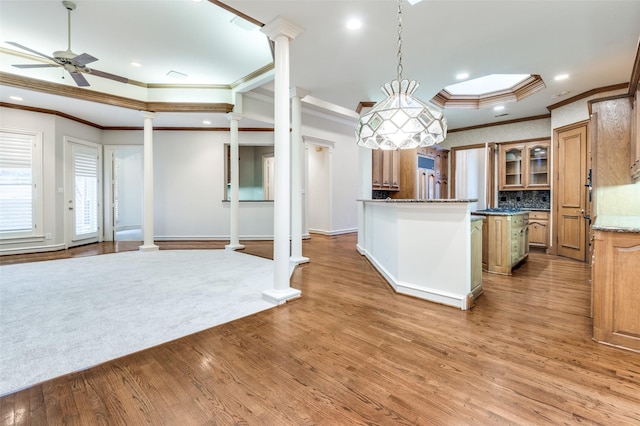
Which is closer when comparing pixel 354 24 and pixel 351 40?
pixel 354 24

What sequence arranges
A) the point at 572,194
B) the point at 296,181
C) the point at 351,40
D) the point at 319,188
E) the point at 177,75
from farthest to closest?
the point at 319,188, the point at 177,75, the point at 572,194, the point at 296,181, the point at 351,40

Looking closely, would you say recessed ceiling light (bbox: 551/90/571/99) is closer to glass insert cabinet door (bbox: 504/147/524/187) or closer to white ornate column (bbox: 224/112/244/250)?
glass insert cabinet door (bbox: 504/147/524/187)

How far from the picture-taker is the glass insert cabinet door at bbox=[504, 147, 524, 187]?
651 centimetres

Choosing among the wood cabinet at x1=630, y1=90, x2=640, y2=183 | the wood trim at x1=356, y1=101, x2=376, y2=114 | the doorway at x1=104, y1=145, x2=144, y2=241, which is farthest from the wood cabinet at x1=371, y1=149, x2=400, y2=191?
the doorway at x1=104, y1=145, x2=144, y2=241

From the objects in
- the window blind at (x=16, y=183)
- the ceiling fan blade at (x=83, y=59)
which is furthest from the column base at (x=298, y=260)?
the window blind at (x=16, y=183)

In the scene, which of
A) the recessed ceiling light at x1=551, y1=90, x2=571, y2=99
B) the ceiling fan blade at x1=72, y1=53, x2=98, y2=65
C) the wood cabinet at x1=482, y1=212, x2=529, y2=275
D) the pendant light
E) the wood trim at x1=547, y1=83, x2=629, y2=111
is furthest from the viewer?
the recessed ceiling light at x1=551, y1=90, x2=571, y2=99

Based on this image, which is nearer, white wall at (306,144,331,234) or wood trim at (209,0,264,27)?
wood trim at (209,0,264,27)

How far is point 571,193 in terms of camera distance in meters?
5.24

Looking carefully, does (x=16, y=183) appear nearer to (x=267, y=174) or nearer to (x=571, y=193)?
(x=267, y=174)

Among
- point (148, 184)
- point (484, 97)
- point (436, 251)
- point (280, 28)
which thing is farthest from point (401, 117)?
point (148, 184)

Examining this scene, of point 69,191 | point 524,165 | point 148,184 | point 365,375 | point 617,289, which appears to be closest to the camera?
point 365,375

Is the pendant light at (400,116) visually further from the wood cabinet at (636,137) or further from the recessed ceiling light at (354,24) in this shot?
the wood cabinet at (636,137)

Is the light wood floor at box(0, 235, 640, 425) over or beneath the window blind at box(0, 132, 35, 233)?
beneath

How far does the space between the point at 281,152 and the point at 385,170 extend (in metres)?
4.73
